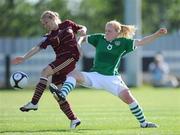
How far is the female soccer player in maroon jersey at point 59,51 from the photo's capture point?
42.7ft

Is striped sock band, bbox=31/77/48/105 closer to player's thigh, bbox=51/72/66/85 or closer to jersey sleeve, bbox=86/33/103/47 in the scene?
player's thigh, bbox=51/72/66/85

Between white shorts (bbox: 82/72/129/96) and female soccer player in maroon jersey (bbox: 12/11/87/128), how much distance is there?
413mm

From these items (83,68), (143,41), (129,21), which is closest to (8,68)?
(83,68)

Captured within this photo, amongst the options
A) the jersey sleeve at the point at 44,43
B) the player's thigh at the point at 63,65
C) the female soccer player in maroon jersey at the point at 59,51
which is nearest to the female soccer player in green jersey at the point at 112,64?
the player's thigh at the point at 63,65

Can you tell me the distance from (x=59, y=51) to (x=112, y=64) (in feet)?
3.06

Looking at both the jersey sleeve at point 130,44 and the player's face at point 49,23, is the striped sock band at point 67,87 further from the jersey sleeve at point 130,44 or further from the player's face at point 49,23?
the jersey sleeve at point 130,44

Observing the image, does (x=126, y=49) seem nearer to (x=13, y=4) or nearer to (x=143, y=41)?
(x=143, y=41)

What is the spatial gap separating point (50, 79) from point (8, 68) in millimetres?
21201

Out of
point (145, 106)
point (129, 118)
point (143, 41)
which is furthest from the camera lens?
point (145, 106)

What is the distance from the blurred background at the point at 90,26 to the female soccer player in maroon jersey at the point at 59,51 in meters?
20.4

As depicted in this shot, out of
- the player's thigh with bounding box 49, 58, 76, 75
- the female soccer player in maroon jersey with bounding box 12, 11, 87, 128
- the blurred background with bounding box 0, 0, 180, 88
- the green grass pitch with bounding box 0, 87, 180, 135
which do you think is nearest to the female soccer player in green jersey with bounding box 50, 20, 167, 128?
the player's thigh with bounding box 49, 58, 76, 75

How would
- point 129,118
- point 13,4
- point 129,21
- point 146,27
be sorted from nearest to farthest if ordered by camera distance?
point 129,118, point 129,21, point 13,4, point 146,27

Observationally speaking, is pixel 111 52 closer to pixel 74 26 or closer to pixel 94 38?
pixel 94 38

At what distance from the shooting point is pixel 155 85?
34.7m
